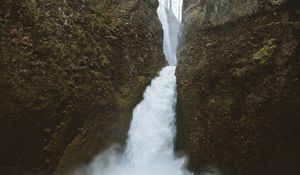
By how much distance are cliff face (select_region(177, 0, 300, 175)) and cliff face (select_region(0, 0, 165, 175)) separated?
2.43m

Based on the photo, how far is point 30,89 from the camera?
864 centimetres

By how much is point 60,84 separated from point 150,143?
347cm

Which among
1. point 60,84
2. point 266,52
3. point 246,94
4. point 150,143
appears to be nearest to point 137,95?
point 150,143

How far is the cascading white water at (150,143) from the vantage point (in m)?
10.1

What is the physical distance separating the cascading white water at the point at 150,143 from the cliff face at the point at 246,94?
485 mm

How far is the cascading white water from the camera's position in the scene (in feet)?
33.2

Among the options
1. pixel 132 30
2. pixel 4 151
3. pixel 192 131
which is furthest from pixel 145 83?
pixel 4 151

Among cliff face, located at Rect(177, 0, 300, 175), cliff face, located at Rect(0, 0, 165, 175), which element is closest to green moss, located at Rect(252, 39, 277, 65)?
cliff face, located at Rect(177, 0, 300, 175)

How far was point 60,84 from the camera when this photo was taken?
918 centimetres

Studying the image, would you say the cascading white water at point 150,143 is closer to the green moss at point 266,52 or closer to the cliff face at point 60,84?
the cliff face at point 60,84

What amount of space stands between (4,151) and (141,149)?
13.3ft

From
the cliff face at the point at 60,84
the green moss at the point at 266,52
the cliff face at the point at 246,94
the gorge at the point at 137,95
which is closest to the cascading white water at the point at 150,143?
the gorge at the point at 137,95

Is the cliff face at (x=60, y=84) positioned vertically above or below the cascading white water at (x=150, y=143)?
above

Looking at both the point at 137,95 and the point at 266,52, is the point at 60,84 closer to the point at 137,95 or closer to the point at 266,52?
the point at 137,95
